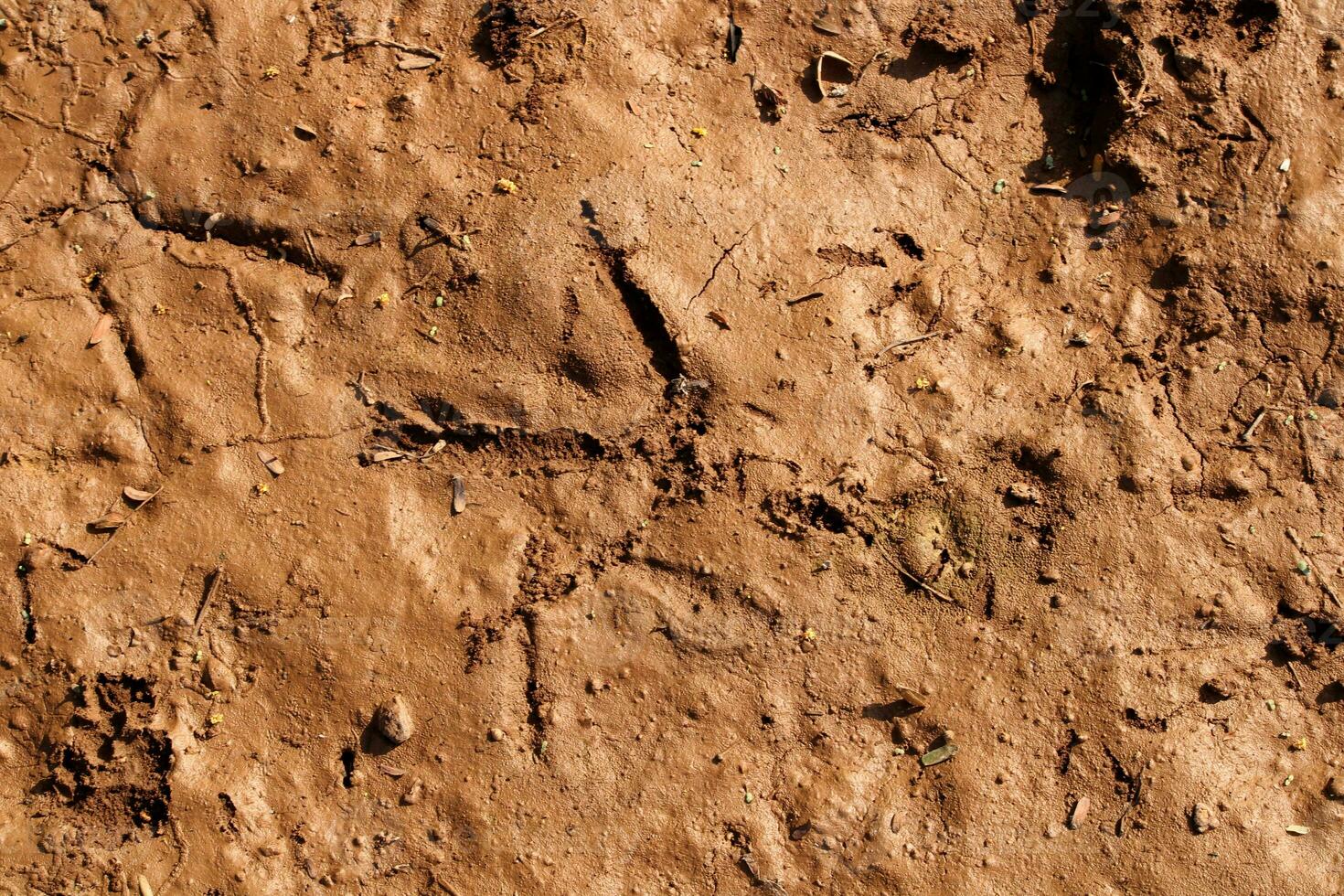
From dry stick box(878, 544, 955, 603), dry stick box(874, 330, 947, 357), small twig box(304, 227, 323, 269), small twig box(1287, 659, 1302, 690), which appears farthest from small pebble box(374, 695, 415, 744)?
small twig box(1287, 659, 1302, 690)

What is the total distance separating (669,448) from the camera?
9.02 ft

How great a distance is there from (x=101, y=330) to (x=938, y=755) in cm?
285

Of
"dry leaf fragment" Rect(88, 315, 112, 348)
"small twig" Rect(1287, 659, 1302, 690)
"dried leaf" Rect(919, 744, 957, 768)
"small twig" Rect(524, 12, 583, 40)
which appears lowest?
"dried leaf" Rect(919, 744, 957, 768)

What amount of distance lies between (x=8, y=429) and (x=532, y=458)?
1.57 metres

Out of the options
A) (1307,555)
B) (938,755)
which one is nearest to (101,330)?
(938,755)

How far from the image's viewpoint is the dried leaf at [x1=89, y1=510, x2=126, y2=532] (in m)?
2.70

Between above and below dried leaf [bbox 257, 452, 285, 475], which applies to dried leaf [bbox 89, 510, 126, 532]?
below

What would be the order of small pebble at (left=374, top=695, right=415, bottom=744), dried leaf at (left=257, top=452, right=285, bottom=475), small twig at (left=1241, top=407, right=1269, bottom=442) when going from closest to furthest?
small pebble at (left=374, top=695, right=415, bottom=744) → dried leaf at (left=257, top=452, right=285, bottom=475) → small twig at (left=1241, top=407, right=1269, bottom=442)

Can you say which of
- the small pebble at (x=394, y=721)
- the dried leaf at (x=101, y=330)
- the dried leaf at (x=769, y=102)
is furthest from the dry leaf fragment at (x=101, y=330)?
the dried leaf at (x=769, y=102)

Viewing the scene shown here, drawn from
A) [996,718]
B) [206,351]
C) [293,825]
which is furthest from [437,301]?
[996,718]

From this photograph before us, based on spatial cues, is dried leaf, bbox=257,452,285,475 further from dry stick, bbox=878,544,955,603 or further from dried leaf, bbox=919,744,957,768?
dried leaf, bbox=919,744,957,768

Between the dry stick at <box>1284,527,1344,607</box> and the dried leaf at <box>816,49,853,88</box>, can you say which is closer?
the dry stick at <box>1284,527,1344,607</box>

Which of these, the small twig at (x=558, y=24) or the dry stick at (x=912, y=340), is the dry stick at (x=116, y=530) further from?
the dry stick at (x=912, y=340)

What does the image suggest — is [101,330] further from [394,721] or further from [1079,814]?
[1079,814]
